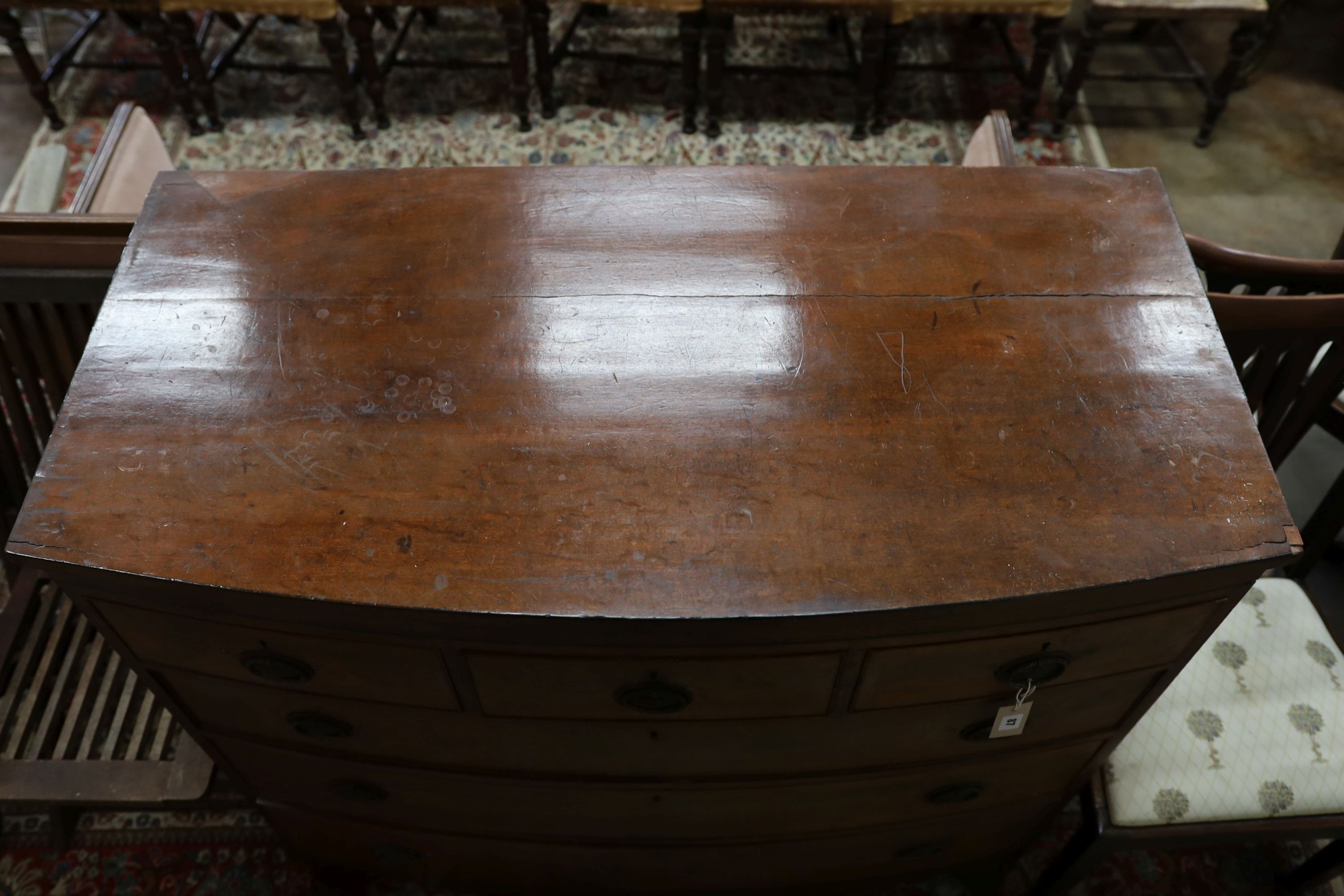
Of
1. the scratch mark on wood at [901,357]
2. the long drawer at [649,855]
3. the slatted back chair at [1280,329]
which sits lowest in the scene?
the long drawer at [649,855]

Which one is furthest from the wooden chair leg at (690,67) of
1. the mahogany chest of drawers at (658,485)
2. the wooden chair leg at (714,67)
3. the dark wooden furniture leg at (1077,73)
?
the mahogany chest of drawers at (658,485)

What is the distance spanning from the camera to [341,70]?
10.8 ft

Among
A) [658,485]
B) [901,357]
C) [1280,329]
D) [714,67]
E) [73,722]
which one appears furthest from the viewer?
[714,67]

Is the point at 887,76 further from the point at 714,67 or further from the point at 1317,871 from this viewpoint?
the point at 1317,871

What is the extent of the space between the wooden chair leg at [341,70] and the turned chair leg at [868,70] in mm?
1797

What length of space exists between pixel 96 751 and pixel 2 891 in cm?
29

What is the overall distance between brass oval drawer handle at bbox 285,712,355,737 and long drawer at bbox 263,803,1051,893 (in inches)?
A: 15.3

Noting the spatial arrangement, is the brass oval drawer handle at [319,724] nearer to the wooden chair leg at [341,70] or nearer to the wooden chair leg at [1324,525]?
the wooden chair leg at [1324,525]

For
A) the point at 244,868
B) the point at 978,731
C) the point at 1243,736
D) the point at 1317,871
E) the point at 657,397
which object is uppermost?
the point at 657,397

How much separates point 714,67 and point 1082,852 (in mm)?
2677

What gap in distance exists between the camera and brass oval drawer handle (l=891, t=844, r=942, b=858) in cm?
168

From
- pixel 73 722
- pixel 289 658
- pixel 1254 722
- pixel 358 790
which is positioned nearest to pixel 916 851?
pixel 1254 722

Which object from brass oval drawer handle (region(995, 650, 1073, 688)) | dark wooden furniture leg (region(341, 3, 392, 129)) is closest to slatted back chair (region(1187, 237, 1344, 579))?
brass oval drawer handle (region(995, 650, 1073, 688))

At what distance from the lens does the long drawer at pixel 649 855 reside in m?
1.62
